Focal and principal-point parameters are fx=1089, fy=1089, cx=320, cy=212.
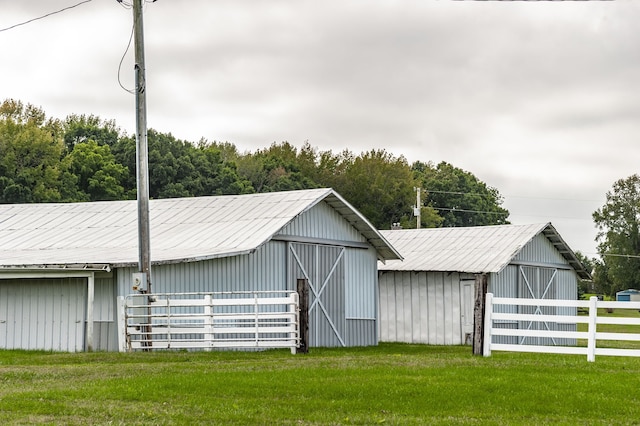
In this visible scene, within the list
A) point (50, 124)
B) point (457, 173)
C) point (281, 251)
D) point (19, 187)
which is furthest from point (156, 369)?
point (457, 173)

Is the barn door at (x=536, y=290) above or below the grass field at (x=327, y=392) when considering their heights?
above

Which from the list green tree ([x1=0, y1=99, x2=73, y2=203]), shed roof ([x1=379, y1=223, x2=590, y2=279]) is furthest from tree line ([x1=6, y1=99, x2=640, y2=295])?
shed roof ([x1=379, y1=223, x2=590, y2=279])

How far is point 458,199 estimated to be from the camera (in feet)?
352

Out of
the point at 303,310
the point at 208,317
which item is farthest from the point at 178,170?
the point at 303,310

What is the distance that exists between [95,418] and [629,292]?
7643 cm

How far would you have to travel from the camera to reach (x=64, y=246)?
98.2ft

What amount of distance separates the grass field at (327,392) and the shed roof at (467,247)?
51.5ft

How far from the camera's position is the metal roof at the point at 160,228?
26.4 meters

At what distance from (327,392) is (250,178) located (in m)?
72.7

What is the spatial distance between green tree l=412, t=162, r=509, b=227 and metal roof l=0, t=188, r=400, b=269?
7190 cm

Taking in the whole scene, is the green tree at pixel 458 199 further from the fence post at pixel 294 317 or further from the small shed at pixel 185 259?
the fence post at pixel 294 317

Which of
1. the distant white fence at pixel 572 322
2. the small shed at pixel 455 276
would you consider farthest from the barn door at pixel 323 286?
the distant white fence at pixel 572 322

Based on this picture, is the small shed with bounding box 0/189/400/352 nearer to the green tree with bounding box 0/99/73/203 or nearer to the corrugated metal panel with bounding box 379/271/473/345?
the corrugated metal panel with bounding box 379/271/473/345

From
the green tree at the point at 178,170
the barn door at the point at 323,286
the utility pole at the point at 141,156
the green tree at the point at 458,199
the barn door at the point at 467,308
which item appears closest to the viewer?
the utility pole at the point at 141,156
